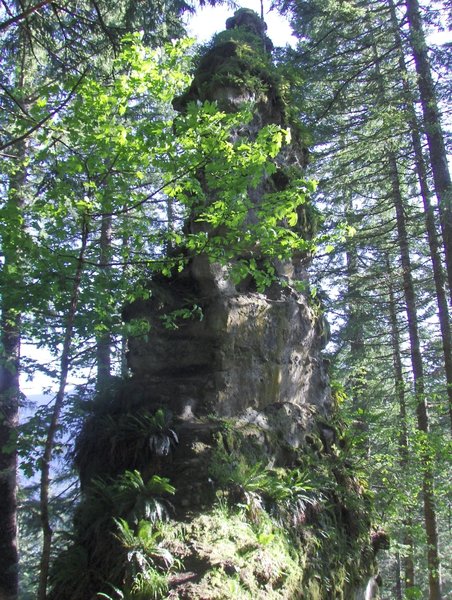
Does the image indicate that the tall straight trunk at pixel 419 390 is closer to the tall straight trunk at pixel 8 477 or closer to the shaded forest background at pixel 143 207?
the shaded forest background at pixel 143 207

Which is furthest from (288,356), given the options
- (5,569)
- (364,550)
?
(5,569)

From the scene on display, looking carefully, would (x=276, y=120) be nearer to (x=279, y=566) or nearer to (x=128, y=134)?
(x=128, y=134)

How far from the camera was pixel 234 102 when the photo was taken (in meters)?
8.86

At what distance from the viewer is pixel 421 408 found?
11.7m

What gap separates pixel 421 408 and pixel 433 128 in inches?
253

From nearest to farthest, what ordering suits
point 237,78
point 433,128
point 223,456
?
1. point 223,456
2. point 237,78
3. point 433,128

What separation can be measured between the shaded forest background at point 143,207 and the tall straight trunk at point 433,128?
0.04m

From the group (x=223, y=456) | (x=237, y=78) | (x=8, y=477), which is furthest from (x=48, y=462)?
(x=237, y=78)

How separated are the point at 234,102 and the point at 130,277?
4.64m

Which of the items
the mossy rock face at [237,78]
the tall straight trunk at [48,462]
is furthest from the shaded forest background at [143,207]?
the mossy rock face at [237,78]

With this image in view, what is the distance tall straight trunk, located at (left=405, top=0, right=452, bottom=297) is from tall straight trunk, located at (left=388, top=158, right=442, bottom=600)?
6.01 feet

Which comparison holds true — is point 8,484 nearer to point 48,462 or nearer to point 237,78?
point 48,462

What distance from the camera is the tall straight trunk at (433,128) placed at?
9.78 meters

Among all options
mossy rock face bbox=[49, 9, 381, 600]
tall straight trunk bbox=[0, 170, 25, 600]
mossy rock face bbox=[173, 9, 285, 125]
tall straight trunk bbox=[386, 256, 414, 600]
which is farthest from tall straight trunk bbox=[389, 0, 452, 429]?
tall straight trunk bbox=[0, 170, 25, 600]
